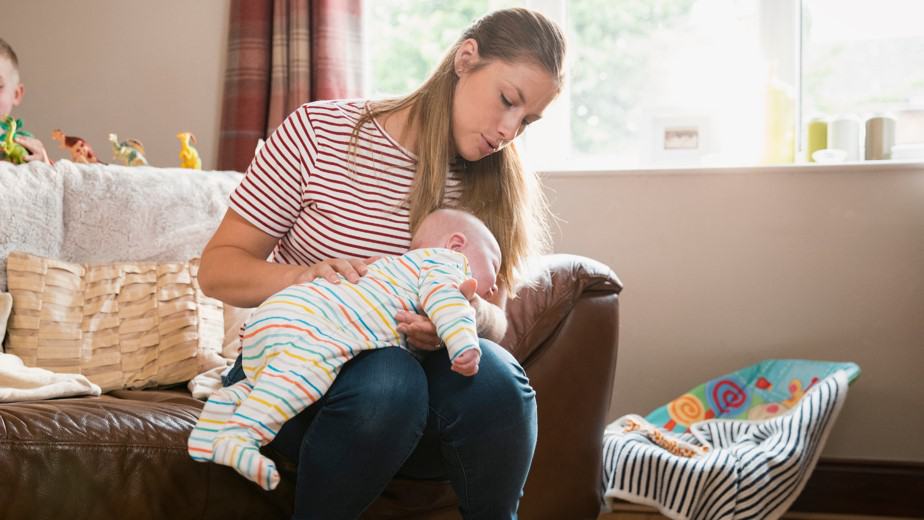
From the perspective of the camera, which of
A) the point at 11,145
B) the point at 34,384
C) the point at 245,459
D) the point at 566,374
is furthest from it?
the point at 11,145

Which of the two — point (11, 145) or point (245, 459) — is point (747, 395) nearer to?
point (245, 459)

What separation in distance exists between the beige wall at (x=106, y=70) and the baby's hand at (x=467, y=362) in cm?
209

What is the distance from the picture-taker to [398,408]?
4.11ft

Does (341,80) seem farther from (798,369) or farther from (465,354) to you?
(465,354)

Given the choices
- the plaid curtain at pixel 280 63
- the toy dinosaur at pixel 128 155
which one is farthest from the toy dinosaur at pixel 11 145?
the plaid curtain at pixel 280 63

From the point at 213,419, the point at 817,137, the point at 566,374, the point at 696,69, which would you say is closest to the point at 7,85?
the point at 213,419

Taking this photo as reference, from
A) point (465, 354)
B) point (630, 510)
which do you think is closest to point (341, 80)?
point (630, 510)

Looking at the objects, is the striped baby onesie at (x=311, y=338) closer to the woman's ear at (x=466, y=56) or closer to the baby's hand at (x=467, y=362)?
the baby's hand at (x=467, y=362)

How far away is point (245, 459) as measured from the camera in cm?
118

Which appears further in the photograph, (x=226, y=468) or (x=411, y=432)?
(x=226, y=468)

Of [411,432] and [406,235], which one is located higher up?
[406,235]

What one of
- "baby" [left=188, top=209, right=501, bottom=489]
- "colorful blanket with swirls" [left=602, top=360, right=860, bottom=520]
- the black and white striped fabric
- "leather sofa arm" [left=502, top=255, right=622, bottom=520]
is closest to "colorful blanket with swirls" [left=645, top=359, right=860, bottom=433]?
"colorful blanket with swirls" [left=602, top=360, right=860, bottom=520]

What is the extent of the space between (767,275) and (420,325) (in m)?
1.55

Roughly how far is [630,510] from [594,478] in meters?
0.48
